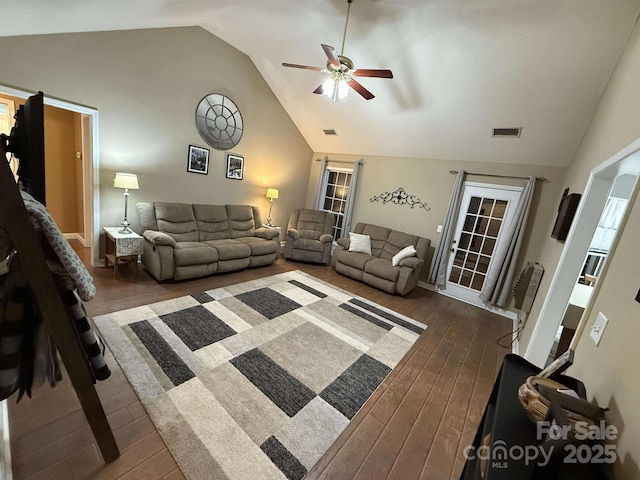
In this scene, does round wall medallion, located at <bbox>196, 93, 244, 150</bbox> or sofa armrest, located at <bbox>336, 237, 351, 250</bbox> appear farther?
sofa armrest, located at <bbox>336, 237, 351, 250</bbox>

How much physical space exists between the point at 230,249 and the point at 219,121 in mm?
2184

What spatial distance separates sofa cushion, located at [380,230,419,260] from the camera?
15.2 feet

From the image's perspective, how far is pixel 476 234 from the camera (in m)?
4.36

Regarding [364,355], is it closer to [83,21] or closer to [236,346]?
[236,346]

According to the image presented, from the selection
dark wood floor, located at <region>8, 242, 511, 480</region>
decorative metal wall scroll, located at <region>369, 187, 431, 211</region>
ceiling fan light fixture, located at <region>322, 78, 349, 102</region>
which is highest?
ceiling fan light fixture, located at <region>322, 78, 349, 102</region>

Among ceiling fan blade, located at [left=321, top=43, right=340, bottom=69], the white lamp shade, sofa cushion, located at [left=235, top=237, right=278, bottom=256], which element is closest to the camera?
ceiling fan blade, located at [left=321, top=43, right=340, bottom=69]

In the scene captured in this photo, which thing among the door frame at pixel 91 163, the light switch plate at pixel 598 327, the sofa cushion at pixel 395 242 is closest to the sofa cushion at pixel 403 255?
the sofa cushion at pixel 395 242

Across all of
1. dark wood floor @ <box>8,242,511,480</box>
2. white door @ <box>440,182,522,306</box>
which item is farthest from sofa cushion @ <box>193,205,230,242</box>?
white door @ <box>440,182,522,306</box>

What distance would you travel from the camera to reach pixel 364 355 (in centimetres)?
252

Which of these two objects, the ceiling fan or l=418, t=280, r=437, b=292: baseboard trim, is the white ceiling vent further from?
l=418, t=280, r=437, b=292: baseboard trim

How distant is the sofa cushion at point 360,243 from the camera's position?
190 inches

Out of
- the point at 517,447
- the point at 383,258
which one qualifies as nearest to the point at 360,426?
the point at 517,447

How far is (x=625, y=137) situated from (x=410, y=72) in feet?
7.81

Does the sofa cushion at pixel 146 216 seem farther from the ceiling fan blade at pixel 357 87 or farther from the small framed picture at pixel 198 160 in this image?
the ceiling fan blade at pixel 357 87
